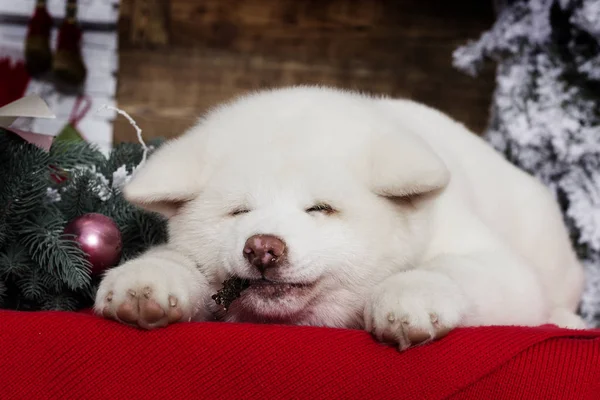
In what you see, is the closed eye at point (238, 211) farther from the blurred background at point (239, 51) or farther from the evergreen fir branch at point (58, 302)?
the blurred background at point (239, 51)

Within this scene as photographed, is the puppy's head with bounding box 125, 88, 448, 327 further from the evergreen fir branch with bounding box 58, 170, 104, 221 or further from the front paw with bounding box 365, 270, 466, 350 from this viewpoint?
the evergreen fir branch with bounding box 58, 170, 104, 221

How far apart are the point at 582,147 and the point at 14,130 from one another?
1.98 meters

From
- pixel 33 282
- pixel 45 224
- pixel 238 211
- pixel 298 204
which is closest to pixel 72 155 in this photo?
pixel 45 224

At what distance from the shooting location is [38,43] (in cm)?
360

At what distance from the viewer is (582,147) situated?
2.49 m

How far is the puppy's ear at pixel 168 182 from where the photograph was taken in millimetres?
1310

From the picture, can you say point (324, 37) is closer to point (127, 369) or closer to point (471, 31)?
point (471, 31)

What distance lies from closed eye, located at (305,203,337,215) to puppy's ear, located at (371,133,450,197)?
0.10 m

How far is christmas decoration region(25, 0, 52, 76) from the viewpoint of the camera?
11.8 ft

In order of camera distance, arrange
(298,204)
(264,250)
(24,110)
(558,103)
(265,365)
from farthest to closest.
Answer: (558,103), (24,110), (298,204), (264,250), (265,365)

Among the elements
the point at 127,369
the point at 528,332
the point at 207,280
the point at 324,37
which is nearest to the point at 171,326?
the point at 127,369

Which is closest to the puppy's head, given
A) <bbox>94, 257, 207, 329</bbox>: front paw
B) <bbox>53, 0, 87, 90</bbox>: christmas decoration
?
<bbox>94, 257, 207, 329</bbox>: front paw

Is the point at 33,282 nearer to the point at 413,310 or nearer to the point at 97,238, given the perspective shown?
the point at 97,238

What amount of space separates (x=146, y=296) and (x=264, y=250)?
0.21 m
